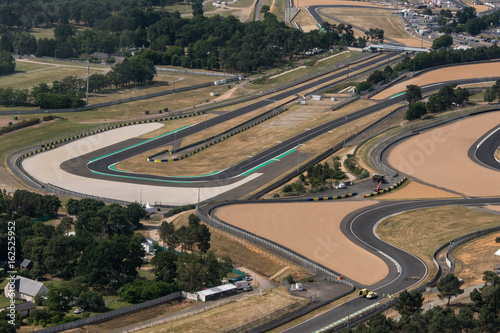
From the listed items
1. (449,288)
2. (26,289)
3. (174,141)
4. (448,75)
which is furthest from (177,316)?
(448,75)

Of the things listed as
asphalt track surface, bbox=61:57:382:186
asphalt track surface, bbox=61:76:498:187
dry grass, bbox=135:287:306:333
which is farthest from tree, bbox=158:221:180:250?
asphalt track surface, bbox=61:57:382:186

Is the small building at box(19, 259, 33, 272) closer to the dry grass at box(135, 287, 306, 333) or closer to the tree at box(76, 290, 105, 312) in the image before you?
the tree at box(76, 290, 105, 312)

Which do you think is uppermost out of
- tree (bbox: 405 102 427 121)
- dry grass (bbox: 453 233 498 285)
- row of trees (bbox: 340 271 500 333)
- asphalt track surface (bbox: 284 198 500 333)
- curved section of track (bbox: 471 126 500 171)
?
tree (bbox: 405 102 427 121)

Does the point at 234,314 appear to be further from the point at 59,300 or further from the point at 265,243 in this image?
the point at 265,243

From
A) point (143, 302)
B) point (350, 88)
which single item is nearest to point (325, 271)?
point (143, 302)

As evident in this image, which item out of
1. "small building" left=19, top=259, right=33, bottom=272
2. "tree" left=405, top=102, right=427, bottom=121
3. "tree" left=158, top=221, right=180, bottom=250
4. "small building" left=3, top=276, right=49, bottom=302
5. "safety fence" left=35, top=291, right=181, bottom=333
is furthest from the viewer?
"tree" left=405, top=102, right=427, bottom=121

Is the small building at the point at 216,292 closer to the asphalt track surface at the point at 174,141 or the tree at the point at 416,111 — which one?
the asphalt track surface at the point at 174,141

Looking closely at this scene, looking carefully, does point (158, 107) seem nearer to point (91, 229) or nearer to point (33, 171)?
point (33, 171)

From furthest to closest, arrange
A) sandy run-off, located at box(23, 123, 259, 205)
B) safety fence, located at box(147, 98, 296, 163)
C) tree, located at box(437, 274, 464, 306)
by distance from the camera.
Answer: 1. safety fence, located at box(147, 98, 296, 163)
2. sandy run-off, located at box(23, 123, 259, 205)
3. tree, located at box(437, 274, 464, 306)
